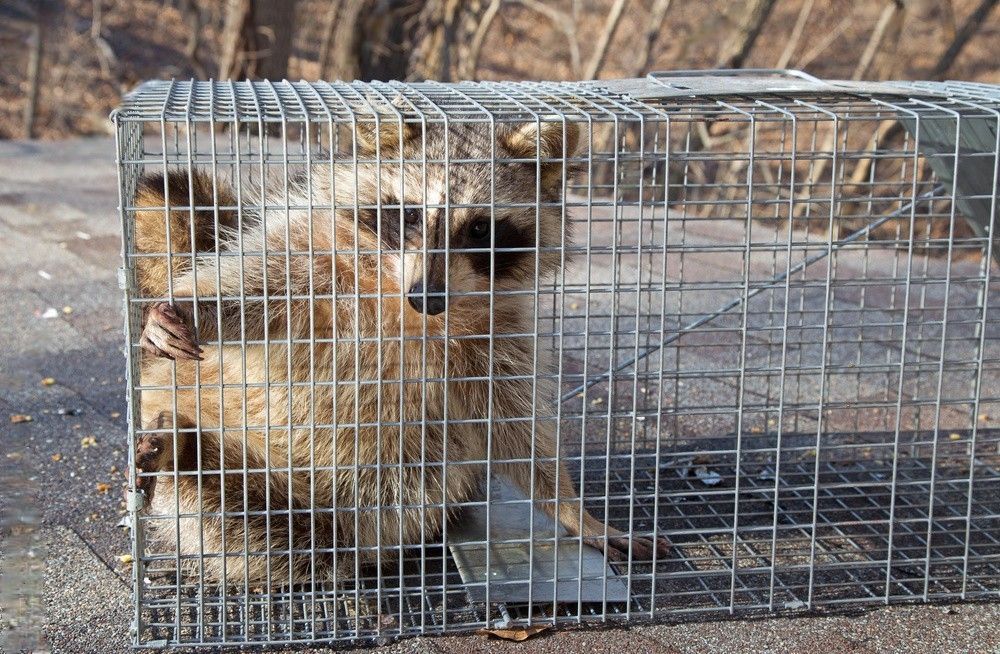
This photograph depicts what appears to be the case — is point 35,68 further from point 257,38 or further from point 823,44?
point 823,44

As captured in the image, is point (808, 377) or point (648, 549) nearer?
point (648, 549)

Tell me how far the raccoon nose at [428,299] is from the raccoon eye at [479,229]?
0.94 ft

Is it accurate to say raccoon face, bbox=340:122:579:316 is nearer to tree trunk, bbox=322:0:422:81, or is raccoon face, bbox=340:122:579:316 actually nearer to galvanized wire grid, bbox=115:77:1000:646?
galvanized wire grid, bbox=115:77:1000:646

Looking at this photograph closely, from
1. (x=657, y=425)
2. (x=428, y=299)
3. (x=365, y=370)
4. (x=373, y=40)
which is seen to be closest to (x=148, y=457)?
(x=365, y=370)

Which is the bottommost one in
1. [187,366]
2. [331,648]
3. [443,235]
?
[331,648]

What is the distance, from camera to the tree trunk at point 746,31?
8.95m

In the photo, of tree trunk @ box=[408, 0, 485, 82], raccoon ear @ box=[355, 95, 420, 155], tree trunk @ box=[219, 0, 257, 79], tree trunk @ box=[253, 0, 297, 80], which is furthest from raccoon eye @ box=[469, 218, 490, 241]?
Answer: tree trunk @ box=[253, 0, 297, 80]

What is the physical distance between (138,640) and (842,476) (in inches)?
91.5

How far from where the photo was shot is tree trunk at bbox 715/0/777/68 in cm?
895

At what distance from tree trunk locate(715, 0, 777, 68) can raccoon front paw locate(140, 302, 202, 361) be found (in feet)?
25.3

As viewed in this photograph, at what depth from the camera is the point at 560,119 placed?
229 cm

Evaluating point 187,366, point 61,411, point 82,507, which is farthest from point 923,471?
point 61,411

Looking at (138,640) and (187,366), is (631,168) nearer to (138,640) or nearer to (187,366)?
(187,366)

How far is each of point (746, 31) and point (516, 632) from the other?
7.77m
